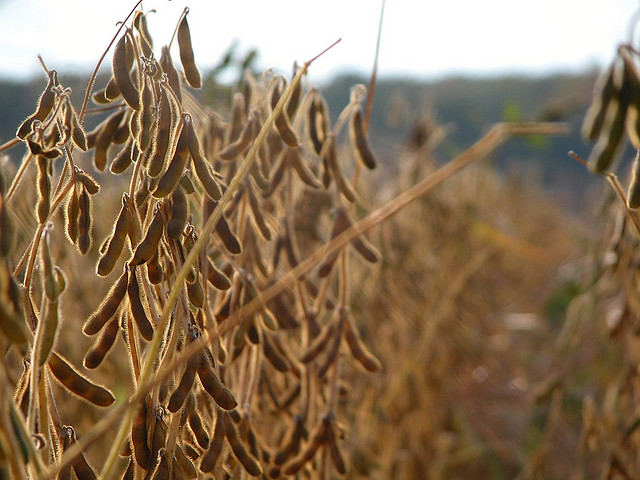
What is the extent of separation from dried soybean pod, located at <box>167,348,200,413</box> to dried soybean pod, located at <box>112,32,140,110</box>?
0.25 meters

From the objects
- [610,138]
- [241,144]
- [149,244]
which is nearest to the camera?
[149,244]

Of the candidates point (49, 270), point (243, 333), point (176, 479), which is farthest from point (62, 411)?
point (49, 270)

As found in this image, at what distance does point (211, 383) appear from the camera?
1.99 ft

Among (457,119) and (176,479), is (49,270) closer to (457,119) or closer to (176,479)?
(176,479)

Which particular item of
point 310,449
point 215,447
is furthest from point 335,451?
point 215,447

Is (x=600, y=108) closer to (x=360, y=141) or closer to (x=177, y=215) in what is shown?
(x=360, y=141)

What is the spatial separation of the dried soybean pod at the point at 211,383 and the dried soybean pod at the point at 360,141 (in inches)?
15.6

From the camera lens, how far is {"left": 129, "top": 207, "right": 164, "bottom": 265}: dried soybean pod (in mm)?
557

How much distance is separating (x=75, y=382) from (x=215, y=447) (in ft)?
0.52

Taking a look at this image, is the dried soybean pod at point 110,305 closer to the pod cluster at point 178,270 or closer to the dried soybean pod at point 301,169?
the pod cluster at point 178,270

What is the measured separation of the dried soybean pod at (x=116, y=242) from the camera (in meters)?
0.58

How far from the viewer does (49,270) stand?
47 centimetres

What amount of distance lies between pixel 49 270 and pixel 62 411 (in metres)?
1.02

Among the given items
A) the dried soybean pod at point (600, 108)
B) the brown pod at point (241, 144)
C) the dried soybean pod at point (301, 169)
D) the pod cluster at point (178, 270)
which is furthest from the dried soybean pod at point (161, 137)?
the dried soybean pod at point (600, 108)
